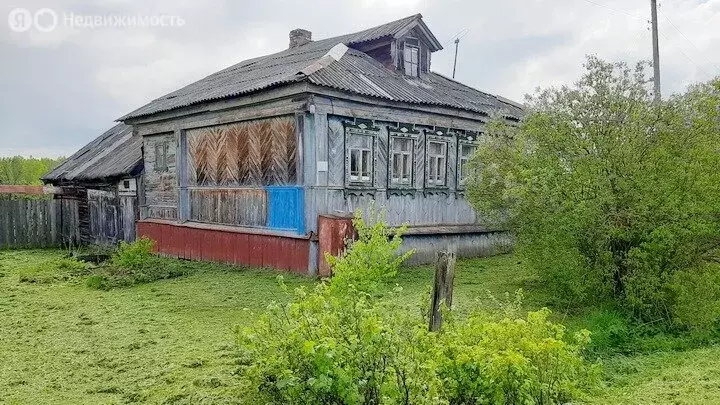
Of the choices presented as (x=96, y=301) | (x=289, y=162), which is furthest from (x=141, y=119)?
(x=96, y=301)

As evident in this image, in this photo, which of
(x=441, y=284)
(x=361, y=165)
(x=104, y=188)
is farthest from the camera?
(x=104, y=188)

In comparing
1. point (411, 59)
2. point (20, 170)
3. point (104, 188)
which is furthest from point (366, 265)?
point (20, 170)

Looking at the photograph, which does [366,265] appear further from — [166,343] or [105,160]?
[105,160]

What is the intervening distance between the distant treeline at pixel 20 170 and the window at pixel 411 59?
3037 cm

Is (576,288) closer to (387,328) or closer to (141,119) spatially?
(387,328)

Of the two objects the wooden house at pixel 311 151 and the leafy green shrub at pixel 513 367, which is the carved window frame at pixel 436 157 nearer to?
the wooden house at pixel 311 151

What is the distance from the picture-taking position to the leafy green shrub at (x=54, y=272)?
41.2ft

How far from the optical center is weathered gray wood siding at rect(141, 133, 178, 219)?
16.0m

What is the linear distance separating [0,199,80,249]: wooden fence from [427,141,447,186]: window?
13247 mm

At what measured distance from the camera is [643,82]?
793 centimetres

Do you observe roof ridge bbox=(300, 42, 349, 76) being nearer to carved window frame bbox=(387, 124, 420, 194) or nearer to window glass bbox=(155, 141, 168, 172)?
carved window frame bbox=(387, 124, 420, 194)

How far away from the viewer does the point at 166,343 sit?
293 inches

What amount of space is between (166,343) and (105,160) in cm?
1377

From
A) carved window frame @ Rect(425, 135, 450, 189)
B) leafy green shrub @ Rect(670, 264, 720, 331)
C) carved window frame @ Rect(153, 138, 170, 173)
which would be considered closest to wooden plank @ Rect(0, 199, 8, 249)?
carved window frame @ Rect(153, 138, 170, 173)
